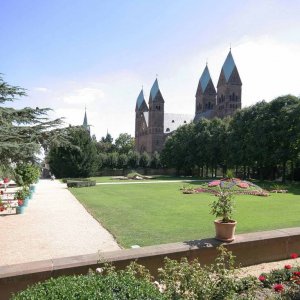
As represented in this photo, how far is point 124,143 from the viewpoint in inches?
4631

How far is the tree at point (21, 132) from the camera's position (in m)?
9.62

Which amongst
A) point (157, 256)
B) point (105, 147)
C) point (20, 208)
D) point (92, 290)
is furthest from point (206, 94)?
point (92, 290)

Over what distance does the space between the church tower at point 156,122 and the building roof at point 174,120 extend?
1499 mm

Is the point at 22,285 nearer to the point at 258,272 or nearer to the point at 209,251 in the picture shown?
the point at 209,251

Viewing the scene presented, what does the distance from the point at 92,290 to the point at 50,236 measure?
7742 mm

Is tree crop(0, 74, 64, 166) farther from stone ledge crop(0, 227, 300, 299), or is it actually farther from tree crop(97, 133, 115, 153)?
tree crop(97, 133, 115, 153)

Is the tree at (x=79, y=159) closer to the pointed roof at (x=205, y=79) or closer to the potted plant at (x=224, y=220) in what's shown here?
the potted plant at (x=224, y=220)

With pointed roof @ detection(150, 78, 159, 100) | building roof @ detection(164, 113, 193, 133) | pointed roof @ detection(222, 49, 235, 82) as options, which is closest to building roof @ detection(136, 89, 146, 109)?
pointed roof @ detection(150, 78, 159, 100)

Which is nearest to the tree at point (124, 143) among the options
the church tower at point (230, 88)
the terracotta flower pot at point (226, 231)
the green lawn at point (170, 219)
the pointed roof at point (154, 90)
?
the pointed roof at point (154, 90)

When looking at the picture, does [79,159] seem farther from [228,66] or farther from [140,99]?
[140,99]

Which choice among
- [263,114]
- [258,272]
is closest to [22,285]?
[258,272]

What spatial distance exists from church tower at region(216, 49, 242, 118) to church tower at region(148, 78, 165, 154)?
58.7 feet

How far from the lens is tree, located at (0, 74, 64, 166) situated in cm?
962

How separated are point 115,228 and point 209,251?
17.0ft
